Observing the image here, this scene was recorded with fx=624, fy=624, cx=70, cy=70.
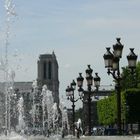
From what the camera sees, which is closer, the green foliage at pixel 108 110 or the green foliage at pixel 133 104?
the green foliage at pixel 133 104

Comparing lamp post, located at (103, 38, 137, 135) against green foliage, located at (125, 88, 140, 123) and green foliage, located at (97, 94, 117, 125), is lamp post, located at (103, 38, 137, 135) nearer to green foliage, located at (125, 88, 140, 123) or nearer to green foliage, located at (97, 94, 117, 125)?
green foliage, located at (125, 88, 140, 123)

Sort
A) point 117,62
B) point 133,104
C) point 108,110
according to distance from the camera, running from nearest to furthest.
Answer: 1. point 117,62
2. point 133,104
3. point 108,110

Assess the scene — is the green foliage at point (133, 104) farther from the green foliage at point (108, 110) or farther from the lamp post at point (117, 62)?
the lamp post at point (117, 62)

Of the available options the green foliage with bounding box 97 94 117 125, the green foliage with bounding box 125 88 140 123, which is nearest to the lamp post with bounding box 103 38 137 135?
the green foliage with bounding box 125 88 140 123

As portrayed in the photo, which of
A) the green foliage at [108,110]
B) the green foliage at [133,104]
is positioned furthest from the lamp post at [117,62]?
the green foliage at [108,110]

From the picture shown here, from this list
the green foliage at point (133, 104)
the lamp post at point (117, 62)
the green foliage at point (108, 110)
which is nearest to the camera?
the lamp post at point (117, 62)

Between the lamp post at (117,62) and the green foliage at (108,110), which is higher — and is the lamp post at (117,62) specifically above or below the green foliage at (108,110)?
below

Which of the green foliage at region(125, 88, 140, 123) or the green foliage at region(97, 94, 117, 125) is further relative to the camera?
the green foliage at region(97, 94, 117, 125)

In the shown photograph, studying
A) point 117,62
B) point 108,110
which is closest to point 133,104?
point 108,110

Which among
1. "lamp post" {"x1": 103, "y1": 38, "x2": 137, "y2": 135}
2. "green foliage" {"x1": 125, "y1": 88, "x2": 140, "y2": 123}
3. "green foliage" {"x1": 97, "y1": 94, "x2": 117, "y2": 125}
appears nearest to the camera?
"lamp post" {"x1": 103, "y1": 38, "x2": 137, "y2": 135}

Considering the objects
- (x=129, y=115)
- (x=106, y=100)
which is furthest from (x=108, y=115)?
(x=129, y=115)

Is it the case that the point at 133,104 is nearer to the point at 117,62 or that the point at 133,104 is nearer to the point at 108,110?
the point at 108,110

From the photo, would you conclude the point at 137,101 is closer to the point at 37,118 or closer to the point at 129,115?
the point at 129,115

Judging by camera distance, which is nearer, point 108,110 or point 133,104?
point 133,104
